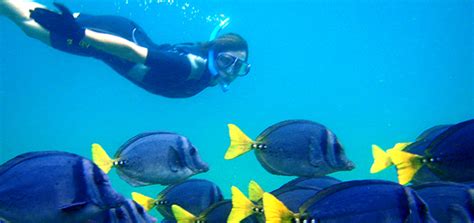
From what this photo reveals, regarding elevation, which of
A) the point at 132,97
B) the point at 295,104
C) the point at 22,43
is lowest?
the point at 295,104

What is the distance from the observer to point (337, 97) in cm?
10862

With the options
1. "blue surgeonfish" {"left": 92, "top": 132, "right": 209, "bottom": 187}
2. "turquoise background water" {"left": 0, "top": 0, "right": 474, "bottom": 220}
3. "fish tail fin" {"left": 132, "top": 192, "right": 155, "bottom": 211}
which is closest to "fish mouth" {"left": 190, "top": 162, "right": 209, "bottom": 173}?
Result: "blue surgeonfish" {"left": 92, "top": 132, "right": 209, "bottom": 187}

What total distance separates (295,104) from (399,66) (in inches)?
1295

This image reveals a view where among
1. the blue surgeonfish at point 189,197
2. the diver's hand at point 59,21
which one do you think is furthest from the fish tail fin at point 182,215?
the diver's hand at point 59,21

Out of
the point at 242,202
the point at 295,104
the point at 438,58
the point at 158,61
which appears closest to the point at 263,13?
the point at 438,58

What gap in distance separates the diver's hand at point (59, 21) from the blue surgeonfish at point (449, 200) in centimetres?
505

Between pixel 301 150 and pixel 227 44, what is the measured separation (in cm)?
494

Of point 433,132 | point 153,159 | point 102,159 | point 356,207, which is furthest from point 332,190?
point 102,159

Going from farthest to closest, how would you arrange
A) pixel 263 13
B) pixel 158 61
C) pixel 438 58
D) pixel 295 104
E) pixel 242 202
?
pixel 295 104
pixel 438 58
pixel 263 13
pixel 158 61
pixel 242 202

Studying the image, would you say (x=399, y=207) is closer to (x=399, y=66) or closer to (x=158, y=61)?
(x=158, y=61)

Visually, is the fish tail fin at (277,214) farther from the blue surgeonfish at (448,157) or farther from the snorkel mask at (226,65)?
the snorkel mask at (226,65)

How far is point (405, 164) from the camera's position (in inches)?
86.0

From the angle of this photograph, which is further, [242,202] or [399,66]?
[399,66]

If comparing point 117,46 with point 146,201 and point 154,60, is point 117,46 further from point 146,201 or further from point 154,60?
point 146,201
